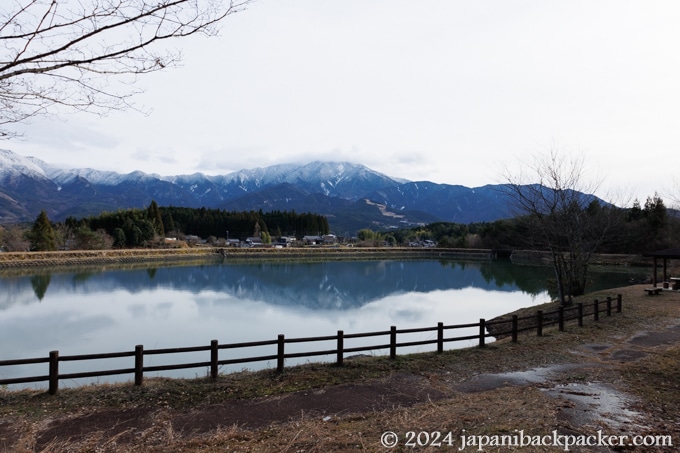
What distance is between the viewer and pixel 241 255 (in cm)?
6969

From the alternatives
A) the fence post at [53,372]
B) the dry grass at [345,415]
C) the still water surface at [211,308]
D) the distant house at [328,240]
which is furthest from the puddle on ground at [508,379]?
the distant house at [328,240]

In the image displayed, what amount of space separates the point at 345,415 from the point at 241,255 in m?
66.2

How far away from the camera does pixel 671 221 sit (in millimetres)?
44500

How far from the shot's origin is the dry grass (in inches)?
192

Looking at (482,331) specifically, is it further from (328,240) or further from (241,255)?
(328,240)

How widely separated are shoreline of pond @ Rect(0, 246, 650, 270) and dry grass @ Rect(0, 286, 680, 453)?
24.4 metres

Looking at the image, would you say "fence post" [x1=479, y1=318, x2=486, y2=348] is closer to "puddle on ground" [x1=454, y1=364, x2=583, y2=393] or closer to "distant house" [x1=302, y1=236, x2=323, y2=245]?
"puddle on ground" [x1=454, y1=364, x2=583, y2=393]

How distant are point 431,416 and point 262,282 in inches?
1252

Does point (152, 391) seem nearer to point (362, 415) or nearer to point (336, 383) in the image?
point (336, 383)

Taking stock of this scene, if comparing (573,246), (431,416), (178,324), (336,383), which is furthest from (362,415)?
(573,246)

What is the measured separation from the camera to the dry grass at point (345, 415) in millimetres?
4867

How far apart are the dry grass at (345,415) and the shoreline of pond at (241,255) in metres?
24.4

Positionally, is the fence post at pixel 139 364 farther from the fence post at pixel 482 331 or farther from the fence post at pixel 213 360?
the fence post at pixel 482 331

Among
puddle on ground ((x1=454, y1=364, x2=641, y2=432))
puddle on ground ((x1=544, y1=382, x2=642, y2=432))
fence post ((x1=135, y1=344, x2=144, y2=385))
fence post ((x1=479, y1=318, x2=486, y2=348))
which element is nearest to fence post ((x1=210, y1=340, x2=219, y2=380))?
fence post ((x1=135, y1=344, x2=144, y2=385))
